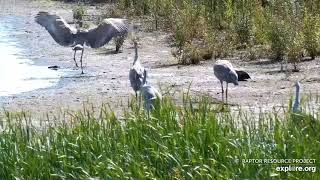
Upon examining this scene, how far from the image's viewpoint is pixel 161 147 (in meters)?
7.75

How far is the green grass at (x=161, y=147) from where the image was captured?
7383 millimetres

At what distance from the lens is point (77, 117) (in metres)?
8.76

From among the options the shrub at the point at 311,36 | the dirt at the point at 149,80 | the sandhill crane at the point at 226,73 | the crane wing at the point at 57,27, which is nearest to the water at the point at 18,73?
the dirt at the point at 149,80

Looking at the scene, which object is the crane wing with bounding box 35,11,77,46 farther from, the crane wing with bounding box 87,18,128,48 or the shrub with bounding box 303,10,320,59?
the shrub with bounding box 303,10,320,59

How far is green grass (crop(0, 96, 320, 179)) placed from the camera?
7.38 meters

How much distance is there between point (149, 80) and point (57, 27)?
2.23 meters

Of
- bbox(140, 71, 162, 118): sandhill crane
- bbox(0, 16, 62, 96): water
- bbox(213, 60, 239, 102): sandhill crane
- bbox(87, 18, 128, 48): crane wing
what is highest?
bbox(87, 18, 128, 48): crane wing

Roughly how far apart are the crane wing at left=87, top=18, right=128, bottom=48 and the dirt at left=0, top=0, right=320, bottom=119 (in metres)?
0.62

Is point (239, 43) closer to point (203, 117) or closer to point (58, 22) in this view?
point (58, 22)

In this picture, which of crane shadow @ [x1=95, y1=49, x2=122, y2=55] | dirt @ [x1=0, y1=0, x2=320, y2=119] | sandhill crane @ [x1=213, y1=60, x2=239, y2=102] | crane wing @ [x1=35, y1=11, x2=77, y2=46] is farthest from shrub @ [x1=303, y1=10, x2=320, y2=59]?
crane shadow @ [x1=95, y1=49, x2=122, y2=55]

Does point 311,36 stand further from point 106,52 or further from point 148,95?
point 148,95

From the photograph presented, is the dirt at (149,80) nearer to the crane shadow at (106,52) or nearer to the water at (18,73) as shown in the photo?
the crane shadow at (106,52)

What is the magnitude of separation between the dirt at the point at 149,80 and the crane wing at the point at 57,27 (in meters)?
0.60

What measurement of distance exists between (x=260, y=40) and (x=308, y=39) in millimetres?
1544
